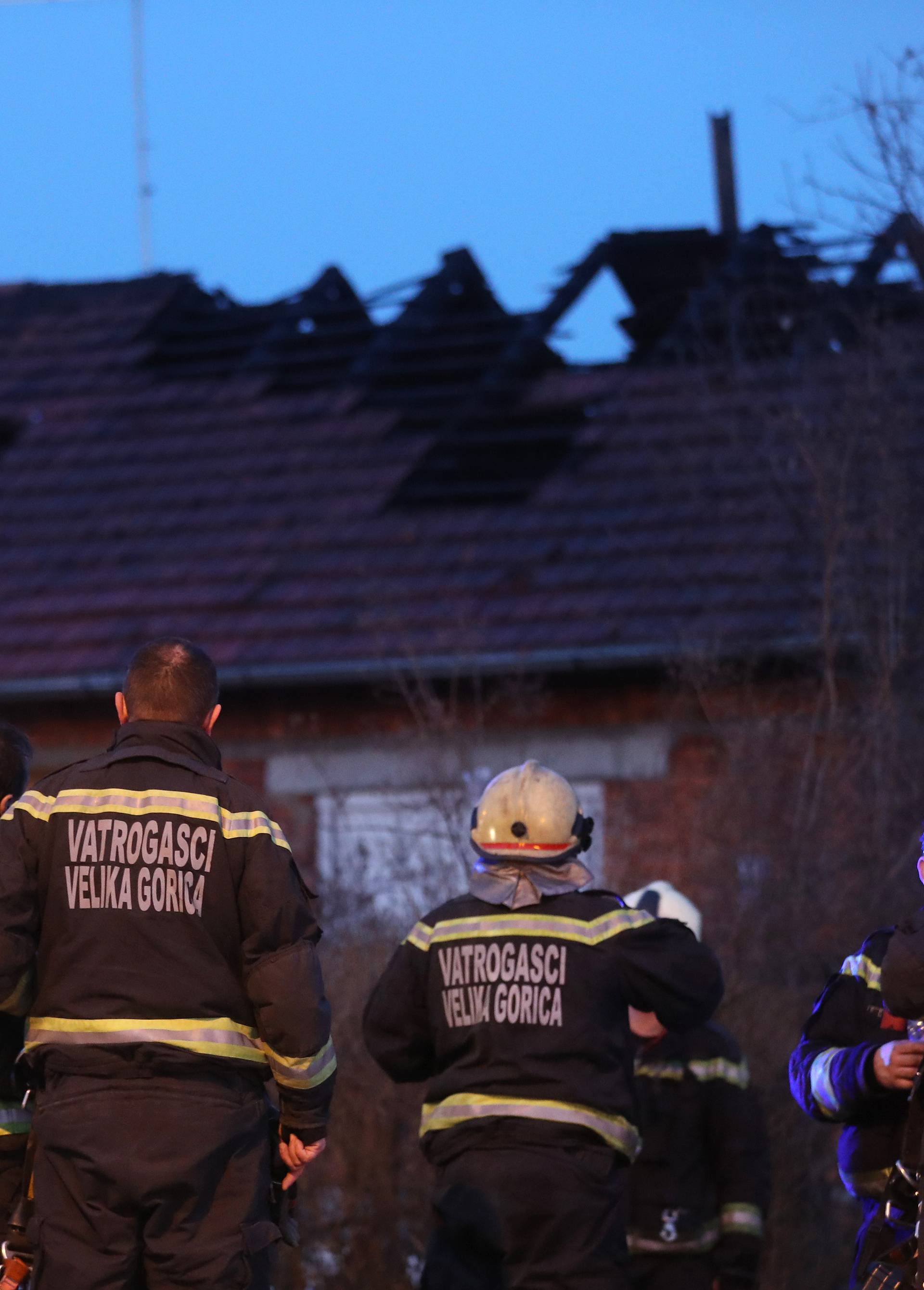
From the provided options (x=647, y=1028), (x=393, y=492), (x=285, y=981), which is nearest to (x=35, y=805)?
(x=285, y=981)

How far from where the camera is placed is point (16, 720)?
12.9m

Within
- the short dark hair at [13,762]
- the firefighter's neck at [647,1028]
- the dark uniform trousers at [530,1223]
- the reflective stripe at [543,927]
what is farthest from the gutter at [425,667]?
the dark uniform trousers at [530,1223]

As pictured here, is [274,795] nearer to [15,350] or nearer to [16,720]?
[16,720]

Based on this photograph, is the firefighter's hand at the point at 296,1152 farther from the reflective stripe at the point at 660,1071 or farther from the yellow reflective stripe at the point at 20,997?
the reflective stripe at the point at 660,1071

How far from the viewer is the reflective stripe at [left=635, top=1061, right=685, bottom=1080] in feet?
19.6

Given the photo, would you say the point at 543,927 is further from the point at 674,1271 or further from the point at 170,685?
the point at 674,1271

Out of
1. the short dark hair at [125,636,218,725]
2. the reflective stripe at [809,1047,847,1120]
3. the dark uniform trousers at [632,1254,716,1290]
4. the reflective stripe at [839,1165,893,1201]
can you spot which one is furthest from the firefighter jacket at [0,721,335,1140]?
the dark uniform trousers at [632,1254,716,1290]

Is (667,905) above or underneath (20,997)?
above

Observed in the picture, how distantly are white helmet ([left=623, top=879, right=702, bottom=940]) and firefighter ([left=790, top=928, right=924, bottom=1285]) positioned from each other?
174 cm

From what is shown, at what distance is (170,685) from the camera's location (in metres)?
4.45

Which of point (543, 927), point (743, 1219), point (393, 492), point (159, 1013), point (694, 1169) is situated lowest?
point (743, 1219)

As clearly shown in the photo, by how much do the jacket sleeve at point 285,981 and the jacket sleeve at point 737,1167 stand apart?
6.62ft

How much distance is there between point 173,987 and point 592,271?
39.6 ft

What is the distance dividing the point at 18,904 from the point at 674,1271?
269cm
